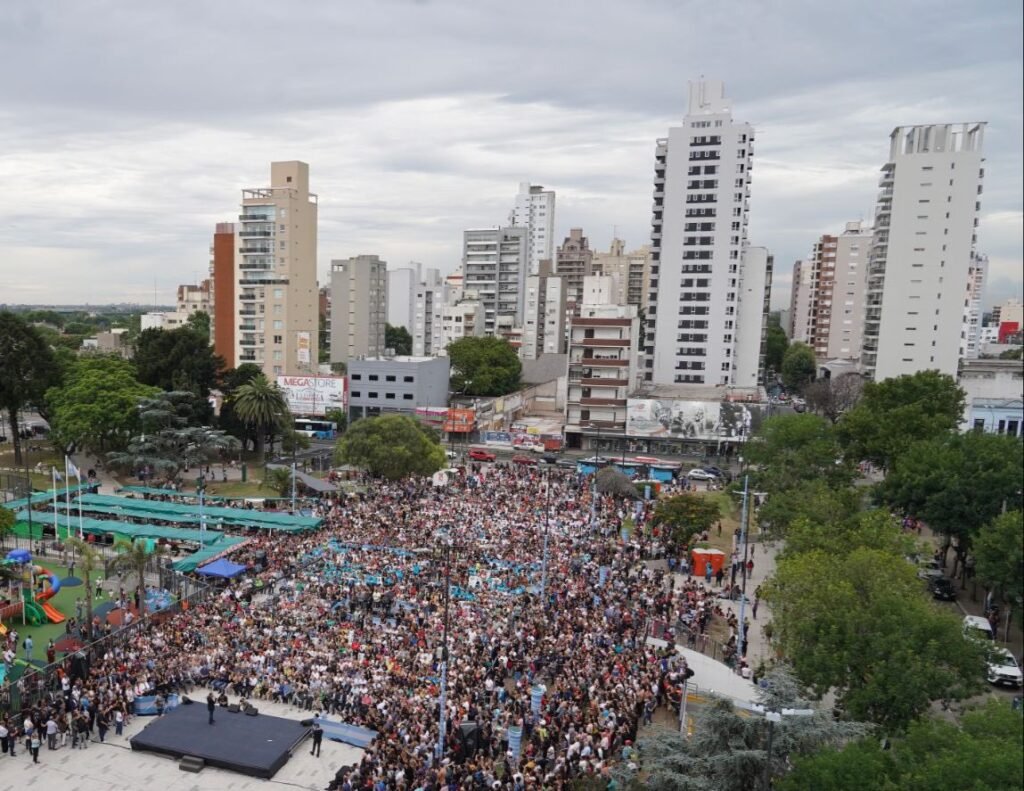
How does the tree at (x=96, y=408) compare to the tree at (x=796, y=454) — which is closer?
the tree at (x=796, y=454)

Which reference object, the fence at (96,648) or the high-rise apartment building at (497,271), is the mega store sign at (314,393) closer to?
the fence at (96,648)

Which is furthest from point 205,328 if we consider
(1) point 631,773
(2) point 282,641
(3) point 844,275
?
(1) point 631,773

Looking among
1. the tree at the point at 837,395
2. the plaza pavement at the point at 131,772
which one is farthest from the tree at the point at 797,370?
the plaza pavement at the point at 131,772

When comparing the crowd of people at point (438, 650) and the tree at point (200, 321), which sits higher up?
the tree at point (200, 321)

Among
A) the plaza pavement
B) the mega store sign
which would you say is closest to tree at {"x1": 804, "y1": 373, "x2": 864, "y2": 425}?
the mega store sign

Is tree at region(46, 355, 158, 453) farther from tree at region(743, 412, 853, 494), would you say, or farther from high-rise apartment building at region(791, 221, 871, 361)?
high-rise apartment building at region(791, 221, 871, 361)
